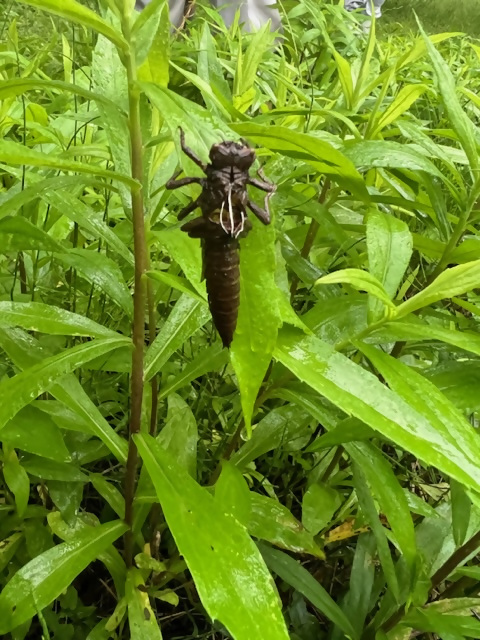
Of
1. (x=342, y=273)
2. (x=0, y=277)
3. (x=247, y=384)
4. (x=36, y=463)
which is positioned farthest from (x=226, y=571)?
(x=0, y=277)

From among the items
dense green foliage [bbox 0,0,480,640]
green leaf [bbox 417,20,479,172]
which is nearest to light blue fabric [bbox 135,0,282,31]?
dense green foliage [bbox 0,0,480,640]

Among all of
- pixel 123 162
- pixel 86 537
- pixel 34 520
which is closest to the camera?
pixel 123 162

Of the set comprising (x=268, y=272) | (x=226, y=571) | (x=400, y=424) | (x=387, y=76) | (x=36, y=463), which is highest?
(x=387, y=76)

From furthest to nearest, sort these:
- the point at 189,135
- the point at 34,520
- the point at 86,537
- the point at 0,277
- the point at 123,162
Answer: the point at 0,277 → the point at 34,520 → the point at 86,537 → the point at 123,162 → the point at 189,135

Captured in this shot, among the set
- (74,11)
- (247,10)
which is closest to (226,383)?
(74,11)

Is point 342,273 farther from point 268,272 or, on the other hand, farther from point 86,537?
point 86,537

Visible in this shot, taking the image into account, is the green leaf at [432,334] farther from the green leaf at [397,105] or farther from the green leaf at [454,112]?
the green leaf at [397,105]

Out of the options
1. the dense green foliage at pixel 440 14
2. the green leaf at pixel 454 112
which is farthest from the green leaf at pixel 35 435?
the dense green foliage at pixel 440 14
